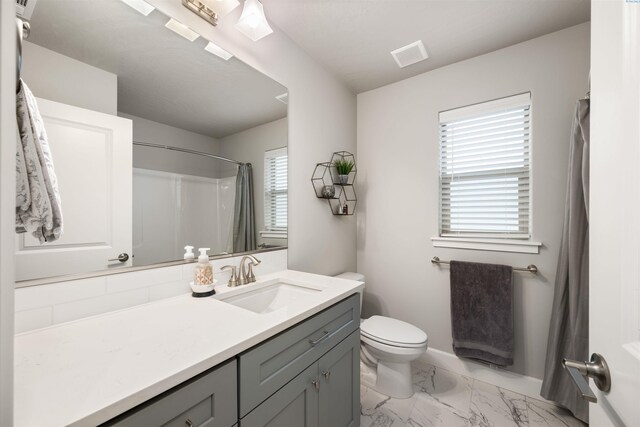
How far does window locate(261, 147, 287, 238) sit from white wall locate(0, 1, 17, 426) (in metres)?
Answer: 1.27

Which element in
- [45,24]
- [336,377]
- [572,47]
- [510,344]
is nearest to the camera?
[45,24]

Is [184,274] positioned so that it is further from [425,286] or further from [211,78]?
[425,286]

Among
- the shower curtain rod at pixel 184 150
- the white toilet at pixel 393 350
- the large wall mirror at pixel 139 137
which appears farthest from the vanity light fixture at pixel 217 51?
the white toilet at pixel 393 350

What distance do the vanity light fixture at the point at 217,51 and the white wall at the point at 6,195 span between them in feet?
3.65

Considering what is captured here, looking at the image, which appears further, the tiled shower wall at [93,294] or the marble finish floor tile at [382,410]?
the marble finish floor tile at [382,410]

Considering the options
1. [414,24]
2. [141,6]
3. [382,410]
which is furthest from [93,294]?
[414,24]

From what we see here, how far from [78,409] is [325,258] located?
5.56 feet

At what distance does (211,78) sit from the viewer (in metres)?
1.36

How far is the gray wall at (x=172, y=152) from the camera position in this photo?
109 centimetres

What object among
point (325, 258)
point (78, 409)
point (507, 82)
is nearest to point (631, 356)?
point (78, 409)

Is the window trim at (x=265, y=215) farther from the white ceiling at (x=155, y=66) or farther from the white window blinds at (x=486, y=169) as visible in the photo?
the white window blinds at (x=486, y=169)

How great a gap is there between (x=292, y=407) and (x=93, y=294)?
826 mm

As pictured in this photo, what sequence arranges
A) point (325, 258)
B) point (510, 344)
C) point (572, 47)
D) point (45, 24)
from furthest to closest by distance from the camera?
point (325, 258) < point (510, 344) < point (572, 47) < point (45, 24)

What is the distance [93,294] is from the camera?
939mm
